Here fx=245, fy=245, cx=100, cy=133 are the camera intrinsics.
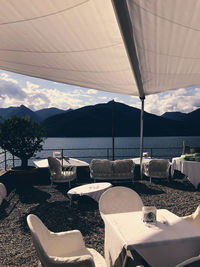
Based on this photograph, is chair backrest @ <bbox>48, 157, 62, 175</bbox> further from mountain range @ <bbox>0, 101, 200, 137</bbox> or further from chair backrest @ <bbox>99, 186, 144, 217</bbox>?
mountain range @ <bbox>0, 101, 200, 137</bbox>

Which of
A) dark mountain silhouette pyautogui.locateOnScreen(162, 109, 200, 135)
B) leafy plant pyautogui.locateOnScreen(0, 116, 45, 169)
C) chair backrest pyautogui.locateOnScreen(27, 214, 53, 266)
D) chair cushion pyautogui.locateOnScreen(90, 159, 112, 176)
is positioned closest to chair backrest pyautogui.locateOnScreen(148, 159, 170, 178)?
chair cushion pyautogui.locateOnScreen(90, 159, 112, 176)

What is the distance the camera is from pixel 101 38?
3.58 metres

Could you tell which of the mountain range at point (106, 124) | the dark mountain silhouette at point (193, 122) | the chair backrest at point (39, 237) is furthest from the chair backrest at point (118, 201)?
the dark mountain silhouette at point (193, 122)

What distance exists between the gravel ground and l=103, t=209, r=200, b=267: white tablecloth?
122 cm

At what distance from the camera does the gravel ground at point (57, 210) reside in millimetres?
3459

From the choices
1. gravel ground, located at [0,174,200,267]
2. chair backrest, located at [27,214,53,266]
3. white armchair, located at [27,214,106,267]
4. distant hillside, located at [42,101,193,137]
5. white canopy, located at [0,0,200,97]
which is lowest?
gravel ground, located at [0,174,200,267]


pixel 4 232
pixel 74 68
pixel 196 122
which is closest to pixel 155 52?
pixel 74 68

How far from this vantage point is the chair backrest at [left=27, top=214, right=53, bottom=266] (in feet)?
6.08

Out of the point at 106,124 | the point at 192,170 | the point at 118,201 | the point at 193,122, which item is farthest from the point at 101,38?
the point at 193,122

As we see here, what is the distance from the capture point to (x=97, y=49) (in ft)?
13.3

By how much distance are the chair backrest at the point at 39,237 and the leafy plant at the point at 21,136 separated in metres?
4.64

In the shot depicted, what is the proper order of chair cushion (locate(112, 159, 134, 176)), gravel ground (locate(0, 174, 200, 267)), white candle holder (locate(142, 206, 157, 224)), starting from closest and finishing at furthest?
white candle holder (locate(142, 206, 157, 224)) → gravel ground (locate(0, 174, 200, 267)) → chair cushion (locate(112, 159, 134, 176))

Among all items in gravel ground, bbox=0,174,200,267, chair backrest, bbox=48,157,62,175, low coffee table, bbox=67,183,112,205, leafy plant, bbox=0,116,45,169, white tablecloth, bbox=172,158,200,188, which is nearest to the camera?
gravel ground, bbox=0,174,200,267

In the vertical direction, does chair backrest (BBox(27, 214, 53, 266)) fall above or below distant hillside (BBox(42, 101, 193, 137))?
below
